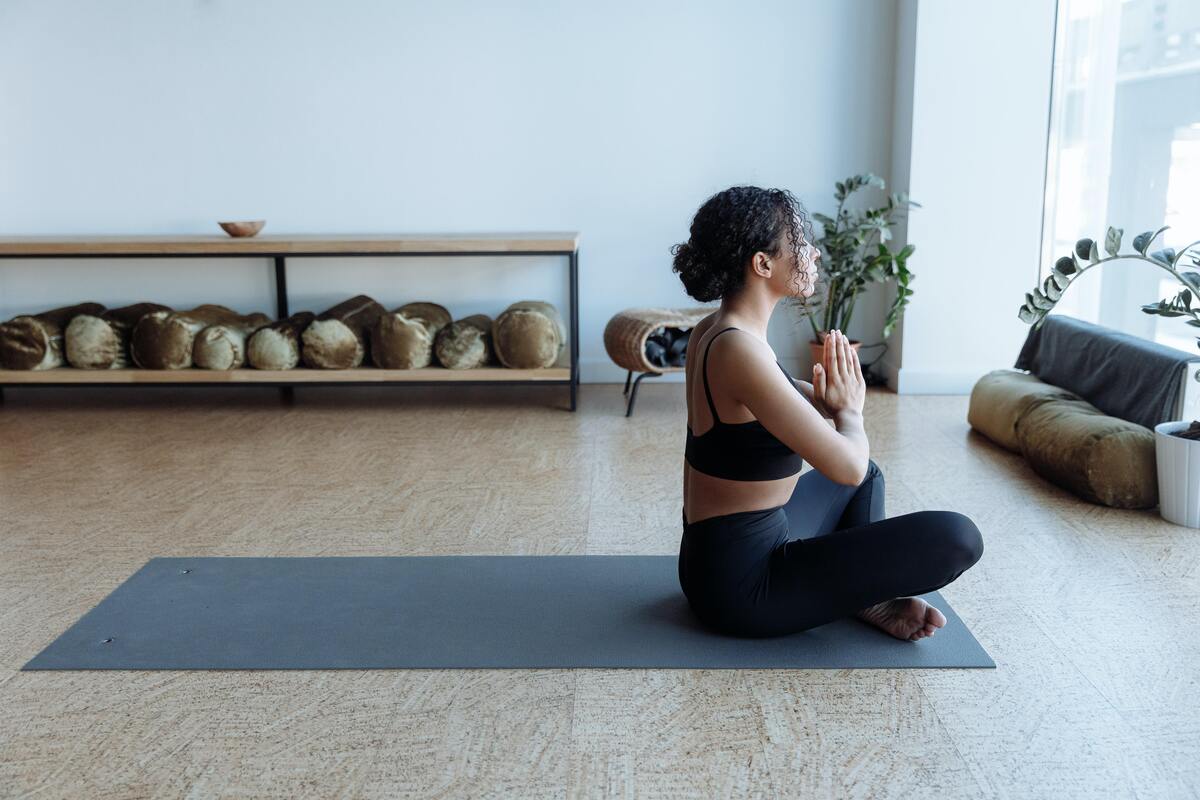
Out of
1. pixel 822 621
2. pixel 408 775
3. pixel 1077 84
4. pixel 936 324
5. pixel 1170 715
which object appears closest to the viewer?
pixel 408 775

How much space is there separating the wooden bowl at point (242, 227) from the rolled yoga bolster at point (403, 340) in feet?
2.28

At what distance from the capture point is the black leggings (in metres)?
2.26

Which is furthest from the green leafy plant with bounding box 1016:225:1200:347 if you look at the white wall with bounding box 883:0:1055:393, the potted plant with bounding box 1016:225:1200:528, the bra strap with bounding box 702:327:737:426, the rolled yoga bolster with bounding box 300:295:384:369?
the rolled yoga bolster with bounding box 300:295:384:369

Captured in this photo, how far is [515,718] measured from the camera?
2170mm

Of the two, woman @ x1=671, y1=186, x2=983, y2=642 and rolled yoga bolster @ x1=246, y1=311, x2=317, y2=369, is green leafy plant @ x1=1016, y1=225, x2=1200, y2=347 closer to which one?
woman @ x1=671, y1=186, x2=983, y2=642

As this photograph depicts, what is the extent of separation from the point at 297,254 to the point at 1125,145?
11.0ft

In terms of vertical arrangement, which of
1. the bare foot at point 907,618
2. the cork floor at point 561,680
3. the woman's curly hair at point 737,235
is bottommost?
the cork floor at point 561,680

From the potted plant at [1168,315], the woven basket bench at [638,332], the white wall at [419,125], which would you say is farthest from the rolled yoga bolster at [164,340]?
the potted plant at [1168,315]

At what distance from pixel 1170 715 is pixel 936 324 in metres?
3.23

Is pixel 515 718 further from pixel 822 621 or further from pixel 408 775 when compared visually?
pixel 822 621

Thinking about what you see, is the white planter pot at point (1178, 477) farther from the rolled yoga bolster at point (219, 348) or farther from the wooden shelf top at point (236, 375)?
the rolled yoga bolster at point (219, 348)

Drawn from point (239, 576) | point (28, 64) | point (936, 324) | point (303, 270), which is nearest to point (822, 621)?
point (239, 576)

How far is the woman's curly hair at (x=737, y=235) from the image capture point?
2.27m

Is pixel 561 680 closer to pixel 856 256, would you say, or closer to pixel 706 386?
pixel 706 386
